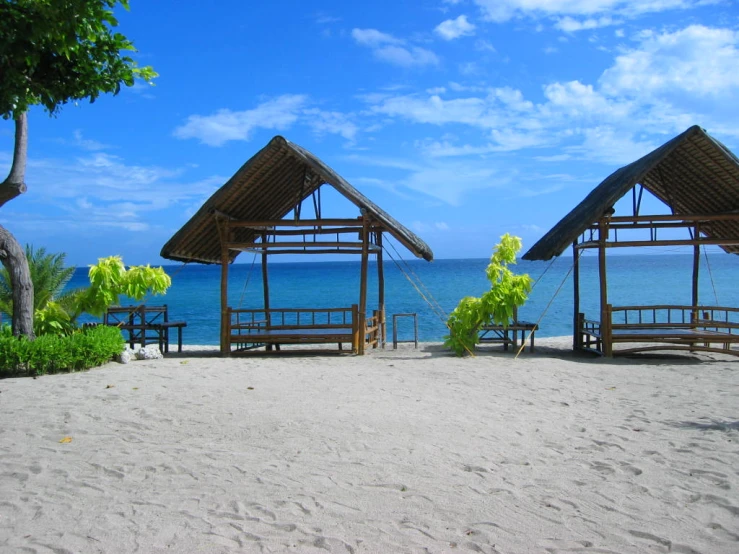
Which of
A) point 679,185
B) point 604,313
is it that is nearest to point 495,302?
point 604,313

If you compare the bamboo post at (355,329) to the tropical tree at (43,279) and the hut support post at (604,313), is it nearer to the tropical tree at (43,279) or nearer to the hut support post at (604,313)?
the hut support post at (604,313)

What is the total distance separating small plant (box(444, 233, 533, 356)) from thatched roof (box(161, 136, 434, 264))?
1250mm

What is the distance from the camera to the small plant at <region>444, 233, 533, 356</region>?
36.4ft

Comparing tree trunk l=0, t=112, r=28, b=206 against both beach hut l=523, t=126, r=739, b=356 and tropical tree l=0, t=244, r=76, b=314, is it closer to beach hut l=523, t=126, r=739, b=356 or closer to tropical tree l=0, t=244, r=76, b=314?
tropical tree l=0, t=244, r=76, b=314

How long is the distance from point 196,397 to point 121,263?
16.4 feet

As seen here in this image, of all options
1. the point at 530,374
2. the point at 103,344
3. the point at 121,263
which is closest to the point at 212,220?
the point at 121,263

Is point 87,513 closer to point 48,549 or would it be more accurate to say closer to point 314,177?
point 48,549

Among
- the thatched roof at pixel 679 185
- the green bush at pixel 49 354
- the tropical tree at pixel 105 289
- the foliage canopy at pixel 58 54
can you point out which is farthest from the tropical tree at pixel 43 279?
the thatched roof at pixel 679 185

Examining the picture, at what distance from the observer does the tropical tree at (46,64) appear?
5.02 metres

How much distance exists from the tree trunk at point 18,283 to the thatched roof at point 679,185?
8599mm

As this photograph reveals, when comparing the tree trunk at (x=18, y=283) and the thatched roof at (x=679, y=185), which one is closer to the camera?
the tree trunk at (x=18, y=283)

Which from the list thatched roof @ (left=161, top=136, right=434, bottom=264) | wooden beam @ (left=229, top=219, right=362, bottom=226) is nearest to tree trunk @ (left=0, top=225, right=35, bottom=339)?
thatched roof @ (left=161, top=136, right=434, bottom=264)

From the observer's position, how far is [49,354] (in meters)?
8.80

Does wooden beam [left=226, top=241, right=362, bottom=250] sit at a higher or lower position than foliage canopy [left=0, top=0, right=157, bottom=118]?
lower
